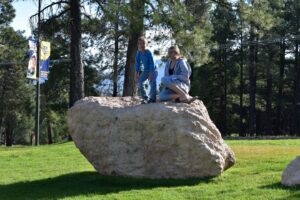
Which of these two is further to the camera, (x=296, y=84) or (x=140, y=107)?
A: (x=296, y=84)

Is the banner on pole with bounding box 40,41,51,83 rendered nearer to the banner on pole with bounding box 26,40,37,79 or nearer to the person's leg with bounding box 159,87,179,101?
the banner on pole with bounding box 26,40,37,79

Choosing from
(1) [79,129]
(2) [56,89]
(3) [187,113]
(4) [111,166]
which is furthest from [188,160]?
(2) [56,89]

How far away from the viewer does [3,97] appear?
52.5m

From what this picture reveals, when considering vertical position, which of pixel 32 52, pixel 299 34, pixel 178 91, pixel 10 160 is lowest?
pixel 10 160

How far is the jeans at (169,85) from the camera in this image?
10.0 meters

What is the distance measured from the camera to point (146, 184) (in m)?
9.32

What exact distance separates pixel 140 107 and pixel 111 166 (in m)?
1.28

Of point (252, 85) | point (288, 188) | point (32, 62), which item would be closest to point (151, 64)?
point (288, 188)

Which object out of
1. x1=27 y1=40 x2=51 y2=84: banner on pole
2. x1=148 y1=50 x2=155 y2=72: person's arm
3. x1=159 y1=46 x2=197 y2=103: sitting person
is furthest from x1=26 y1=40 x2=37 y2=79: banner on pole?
x1=159 y1=46 x2=197 y2=103: sitting person

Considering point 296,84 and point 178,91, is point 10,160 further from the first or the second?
point 296,84

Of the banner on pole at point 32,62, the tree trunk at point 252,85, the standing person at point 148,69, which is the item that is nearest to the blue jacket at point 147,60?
the standing person at point 148,69

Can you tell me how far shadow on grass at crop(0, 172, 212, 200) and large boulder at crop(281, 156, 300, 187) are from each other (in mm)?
1475

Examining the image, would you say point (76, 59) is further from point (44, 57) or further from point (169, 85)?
point (169, 85)

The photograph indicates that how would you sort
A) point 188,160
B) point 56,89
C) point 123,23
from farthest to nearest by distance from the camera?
point 56,89
point 123,23
point 188,160
